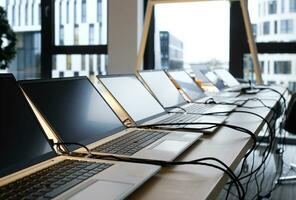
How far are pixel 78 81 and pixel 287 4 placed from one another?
11.7ft

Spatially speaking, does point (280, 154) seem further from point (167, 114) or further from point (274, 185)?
point (167, 114)

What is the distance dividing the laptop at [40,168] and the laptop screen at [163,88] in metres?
0.94

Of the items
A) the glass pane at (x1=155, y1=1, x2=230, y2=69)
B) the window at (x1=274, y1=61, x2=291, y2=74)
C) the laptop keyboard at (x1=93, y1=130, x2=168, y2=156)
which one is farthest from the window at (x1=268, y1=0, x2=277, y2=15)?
the laptop keyboard at (x1=93, y1=130, x2=168, y2=156)

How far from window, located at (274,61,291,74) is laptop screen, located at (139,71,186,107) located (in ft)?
8.03

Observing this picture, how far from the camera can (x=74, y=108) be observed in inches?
43.6

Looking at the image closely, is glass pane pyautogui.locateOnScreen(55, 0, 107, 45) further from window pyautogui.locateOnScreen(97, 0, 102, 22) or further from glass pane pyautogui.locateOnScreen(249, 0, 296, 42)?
glass pane pyautogui.locateOnScreen(249, 0, 296, 42)

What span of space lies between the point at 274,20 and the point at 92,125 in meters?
3.62

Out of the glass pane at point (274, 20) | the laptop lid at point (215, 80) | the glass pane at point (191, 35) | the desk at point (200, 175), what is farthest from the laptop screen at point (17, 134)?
the glass pane at point (274, 20)

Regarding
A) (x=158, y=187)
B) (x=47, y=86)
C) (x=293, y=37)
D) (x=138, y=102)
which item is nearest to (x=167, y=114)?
(x=138, y=102)

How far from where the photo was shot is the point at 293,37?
412 cm

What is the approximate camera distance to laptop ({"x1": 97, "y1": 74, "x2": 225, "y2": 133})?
142 centimetres

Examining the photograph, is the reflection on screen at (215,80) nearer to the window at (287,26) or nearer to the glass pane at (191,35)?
the glass pane at (191,35)

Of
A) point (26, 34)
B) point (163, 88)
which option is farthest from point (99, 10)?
point (163, 88)

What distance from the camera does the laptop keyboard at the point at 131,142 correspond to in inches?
39.4
